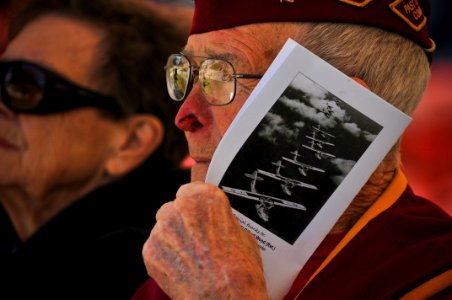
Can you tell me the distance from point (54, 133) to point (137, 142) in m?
0.40

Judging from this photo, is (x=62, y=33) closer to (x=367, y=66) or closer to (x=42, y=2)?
(x=42, y=2)

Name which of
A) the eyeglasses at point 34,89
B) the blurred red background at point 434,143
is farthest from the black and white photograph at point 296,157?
the blurred red background at point 434,143

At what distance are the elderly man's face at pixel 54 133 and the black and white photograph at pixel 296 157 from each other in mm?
1651

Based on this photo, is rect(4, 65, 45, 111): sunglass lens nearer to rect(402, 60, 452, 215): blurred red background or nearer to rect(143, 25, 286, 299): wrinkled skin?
rect(143, 25, 286, 299): wrinkled skin

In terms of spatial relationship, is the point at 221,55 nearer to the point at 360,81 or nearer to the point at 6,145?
the point at 360,81

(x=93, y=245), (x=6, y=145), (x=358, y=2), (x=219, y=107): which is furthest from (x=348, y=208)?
(x=6, y=145)

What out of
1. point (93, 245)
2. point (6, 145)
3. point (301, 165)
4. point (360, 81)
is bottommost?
point (93, 245)

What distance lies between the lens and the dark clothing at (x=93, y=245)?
3.08 metres

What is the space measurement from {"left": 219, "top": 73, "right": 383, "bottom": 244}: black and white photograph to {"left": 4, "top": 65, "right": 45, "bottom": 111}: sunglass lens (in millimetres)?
1636

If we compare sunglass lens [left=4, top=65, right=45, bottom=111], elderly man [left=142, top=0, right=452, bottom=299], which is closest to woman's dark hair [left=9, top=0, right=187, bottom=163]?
sunglass lens [left=4, top=65, right=45, bottom=111]

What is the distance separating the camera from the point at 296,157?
1757 mm

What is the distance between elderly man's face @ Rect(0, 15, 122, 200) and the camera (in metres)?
3.24

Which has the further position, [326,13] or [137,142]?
[137,142]

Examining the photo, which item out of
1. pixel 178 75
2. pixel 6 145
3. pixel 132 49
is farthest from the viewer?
pixel 132 49
